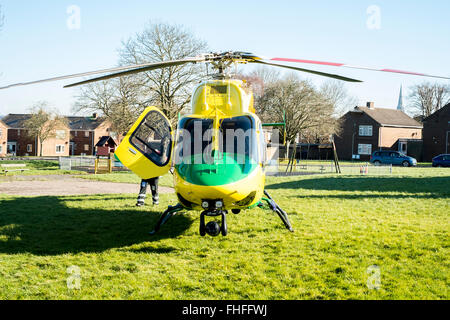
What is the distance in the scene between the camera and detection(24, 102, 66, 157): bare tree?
63.0 meters

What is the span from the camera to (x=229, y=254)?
6.91m

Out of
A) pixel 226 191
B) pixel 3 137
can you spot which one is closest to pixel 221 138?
pixel 226 191

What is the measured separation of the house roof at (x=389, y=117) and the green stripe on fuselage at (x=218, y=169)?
60.6m

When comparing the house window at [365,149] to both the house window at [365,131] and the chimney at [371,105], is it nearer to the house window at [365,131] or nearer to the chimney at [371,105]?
the house window at [365,131]

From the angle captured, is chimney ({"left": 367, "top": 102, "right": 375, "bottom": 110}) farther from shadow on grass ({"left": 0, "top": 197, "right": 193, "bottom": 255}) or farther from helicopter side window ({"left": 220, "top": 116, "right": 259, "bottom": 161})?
helicopter side window ({"left": 220, "top": 116, "right": 259, "bottom": 161})

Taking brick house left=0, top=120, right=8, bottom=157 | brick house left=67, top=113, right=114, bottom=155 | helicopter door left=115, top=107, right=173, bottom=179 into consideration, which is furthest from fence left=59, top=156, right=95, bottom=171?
brick house left=0, top=120, right=8, bottom=157

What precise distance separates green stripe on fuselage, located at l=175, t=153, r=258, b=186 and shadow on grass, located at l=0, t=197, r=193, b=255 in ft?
7.40

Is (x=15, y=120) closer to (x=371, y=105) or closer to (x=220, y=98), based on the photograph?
(x=371, y=105)

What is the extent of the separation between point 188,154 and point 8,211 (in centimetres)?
705

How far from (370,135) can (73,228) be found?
6076 cm
